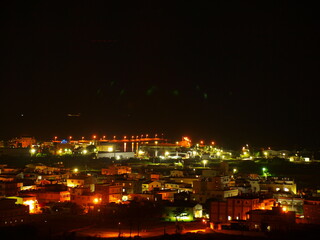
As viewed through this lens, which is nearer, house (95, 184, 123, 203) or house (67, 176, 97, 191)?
house (95, 184, 123, 203)

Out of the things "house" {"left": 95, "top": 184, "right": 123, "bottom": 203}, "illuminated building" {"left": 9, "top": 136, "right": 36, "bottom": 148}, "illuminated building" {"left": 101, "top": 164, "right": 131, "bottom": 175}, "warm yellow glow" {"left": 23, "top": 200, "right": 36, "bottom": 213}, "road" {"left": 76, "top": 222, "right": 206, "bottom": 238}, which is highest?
"illuminated building" {"left": 9, "top": 136, "right": 36, "bottom": 148}

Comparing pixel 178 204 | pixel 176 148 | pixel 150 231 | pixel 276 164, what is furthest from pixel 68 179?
pixel 176 148

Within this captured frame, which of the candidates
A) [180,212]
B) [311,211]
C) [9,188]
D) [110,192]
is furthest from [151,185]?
[311,211]

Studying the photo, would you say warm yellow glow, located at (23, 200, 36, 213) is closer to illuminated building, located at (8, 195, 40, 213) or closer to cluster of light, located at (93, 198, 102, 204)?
illuminated building, located at (8, 195, 40, 213)

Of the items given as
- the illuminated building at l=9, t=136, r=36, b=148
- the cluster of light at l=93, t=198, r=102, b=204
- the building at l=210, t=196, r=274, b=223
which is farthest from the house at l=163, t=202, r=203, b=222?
the illuminated building at l=9, t=136, r=36, b=148

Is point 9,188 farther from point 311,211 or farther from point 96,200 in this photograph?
point 311,211

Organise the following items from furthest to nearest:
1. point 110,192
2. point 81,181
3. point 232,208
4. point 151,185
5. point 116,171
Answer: point 116,171
point 151,185
point 81,181
point 110,192
point 232,208

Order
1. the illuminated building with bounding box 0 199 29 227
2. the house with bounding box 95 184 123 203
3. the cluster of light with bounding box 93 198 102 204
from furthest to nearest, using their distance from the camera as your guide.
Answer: the house with bounding box 95 184 123 203
the cluster of light with bounding box 93 198 102 204
the illuminated building with bounding box 0 199 29 227

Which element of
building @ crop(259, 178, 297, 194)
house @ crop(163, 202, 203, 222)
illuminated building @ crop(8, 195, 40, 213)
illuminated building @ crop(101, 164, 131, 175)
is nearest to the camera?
house @ crop(163, 202, 203, 222)

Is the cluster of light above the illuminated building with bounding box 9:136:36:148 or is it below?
below

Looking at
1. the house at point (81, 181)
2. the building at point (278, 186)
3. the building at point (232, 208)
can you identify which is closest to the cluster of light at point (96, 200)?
the house at point (81, 181)

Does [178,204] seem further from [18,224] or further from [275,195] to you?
[18,224]
